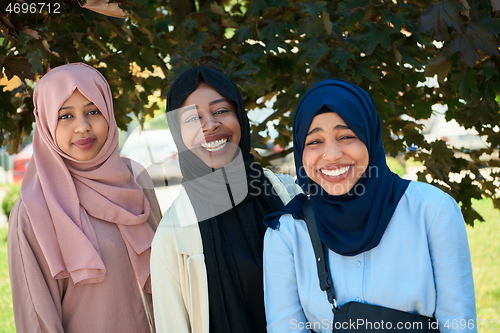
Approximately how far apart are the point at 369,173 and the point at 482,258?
508cm

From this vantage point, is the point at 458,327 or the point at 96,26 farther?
the point at 96,26

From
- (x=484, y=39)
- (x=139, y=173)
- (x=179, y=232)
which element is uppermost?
(x=484, y=39)

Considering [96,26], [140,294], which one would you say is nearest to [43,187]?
[140,294]

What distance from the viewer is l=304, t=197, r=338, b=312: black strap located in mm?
1876

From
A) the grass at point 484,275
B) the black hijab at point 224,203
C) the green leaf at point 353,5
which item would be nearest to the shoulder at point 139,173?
the black hijab at point 224,203

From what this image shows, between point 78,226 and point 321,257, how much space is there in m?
1.10

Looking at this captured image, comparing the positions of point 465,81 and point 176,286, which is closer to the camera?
A: point 176,286

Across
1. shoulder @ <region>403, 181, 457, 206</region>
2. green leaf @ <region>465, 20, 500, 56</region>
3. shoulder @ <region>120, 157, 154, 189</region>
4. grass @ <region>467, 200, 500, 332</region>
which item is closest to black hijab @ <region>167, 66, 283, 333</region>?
shoulder @ <region>120, 157, 154, 189</region>

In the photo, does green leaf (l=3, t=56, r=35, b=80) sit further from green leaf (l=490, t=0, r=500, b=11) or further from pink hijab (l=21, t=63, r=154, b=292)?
green leaf (l=490, t=0, r=500, b=11)

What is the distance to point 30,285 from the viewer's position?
2203 millimetres

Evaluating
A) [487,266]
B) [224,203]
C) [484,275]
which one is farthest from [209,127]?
[487,266]

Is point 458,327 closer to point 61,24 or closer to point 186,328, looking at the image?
point 186,328

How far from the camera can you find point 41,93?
250 centimetres

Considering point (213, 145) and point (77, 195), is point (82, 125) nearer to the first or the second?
point (77, 195)
